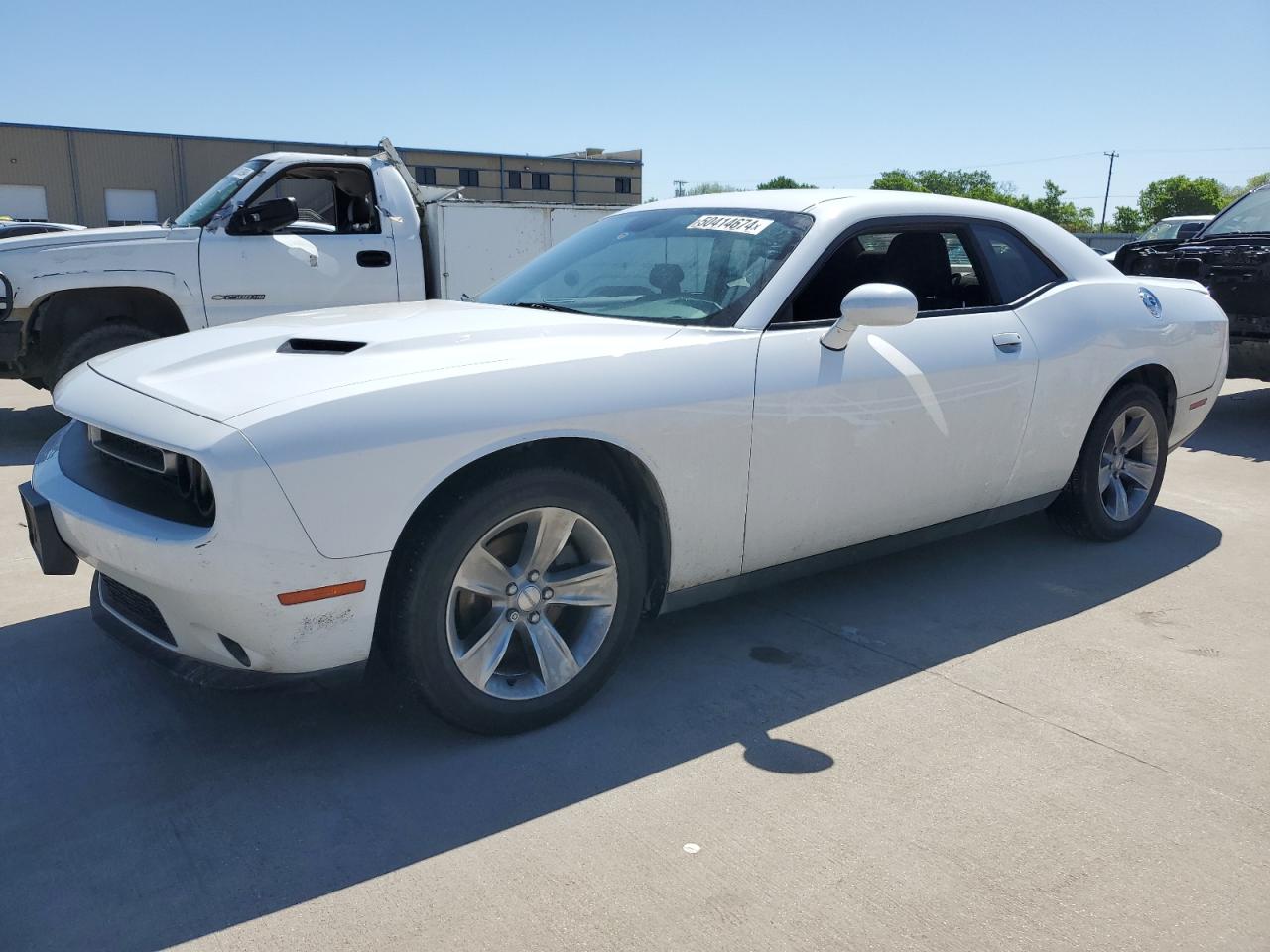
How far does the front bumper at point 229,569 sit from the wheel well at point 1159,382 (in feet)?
11.9

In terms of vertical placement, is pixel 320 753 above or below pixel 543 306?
below

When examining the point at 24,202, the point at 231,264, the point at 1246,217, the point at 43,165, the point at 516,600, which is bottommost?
the point at 516,600

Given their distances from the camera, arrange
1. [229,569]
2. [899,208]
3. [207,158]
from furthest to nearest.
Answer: [207,158]
[899,208]
[229,569]

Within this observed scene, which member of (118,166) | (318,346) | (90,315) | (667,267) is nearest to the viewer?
(318,346)

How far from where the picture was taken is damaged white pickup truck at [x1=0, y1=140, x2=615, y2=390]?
6660mm

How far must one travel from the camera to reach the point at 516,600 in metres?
2.89

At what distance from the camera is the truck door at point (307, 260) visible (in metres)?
7.02

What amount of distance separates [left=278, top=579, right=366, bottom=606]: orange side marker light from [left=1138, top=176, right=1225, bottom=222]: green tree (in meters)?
88.2

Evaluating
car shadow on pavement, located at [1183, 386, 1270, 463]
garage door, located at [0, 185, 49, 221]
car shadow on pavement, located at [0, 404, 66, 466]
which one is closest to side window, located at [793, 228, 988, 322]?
car shadow on pavement, located at [1183, 386, 1270, 463]

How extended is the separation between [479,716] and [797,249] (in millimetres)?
1847

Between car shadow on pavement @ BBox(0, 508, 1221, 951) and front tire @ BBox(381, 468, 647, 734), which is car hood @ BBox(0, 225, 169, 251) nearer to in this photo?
car shadow on pavement @ BBox(0, 508, 1221, 951)

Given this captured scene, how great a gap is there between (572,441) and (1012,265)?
231 cm

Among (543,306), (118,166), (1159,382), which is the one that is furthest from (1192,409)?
(118,166)

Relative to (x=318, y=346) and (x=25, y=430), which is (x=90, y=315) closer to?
(x=25, y=430)
